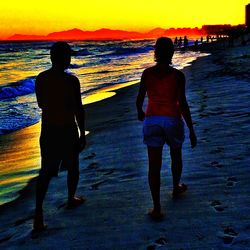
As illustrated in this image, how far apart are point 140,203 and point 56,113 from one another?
1360 millimetres

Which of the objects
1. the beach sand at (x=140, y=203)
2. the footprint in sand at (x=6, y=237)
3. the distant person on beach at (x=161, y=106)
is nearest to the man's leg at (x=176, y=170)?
the beach sand at (x=140, y=203)

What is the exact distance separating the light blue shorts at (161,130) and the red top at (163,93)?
0.05 meters

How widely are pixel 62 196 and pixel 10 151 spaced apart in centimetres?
335

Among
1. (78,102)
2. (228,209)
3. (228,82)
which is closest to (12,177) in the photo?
(78,102)

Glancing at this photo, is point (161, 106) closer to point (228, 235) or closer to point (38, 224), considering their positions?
point (228, 235)

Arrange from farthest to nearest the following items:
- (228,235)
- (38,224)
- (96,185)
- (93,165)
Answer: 1. (93,165)
2. (96,185)
3. (38,224)
4. (228,235)

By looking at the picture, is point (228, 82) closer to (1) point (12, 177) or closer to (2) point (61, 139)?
(1) point (12, 177)

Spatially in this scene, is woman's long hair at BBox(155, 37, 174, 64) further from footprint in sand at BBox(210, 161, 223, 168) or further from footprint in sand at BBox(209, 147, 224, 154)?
footprint in sand at BBox(209, 147, 224, 154)

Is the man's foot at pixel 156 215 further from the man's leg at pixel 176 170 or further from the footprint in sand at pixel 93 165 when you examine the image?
the footprint in sand at pixel 93 165

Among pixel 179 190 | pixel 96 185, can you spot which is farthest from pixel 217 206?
pixel 96 185

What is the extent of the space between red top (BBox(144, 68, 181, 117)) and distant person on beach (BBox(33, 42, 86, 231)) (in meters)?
0.73

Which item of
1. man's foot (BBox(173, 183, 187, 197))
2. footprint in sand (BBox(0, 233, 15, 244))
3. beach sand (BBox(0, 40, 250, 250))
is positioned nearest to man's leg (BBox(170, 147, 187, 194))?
man's foot (BBox(173, 183, 187, 197))

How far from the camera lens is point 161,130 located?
13.0 ft

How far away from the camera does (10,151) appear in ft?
26.1
